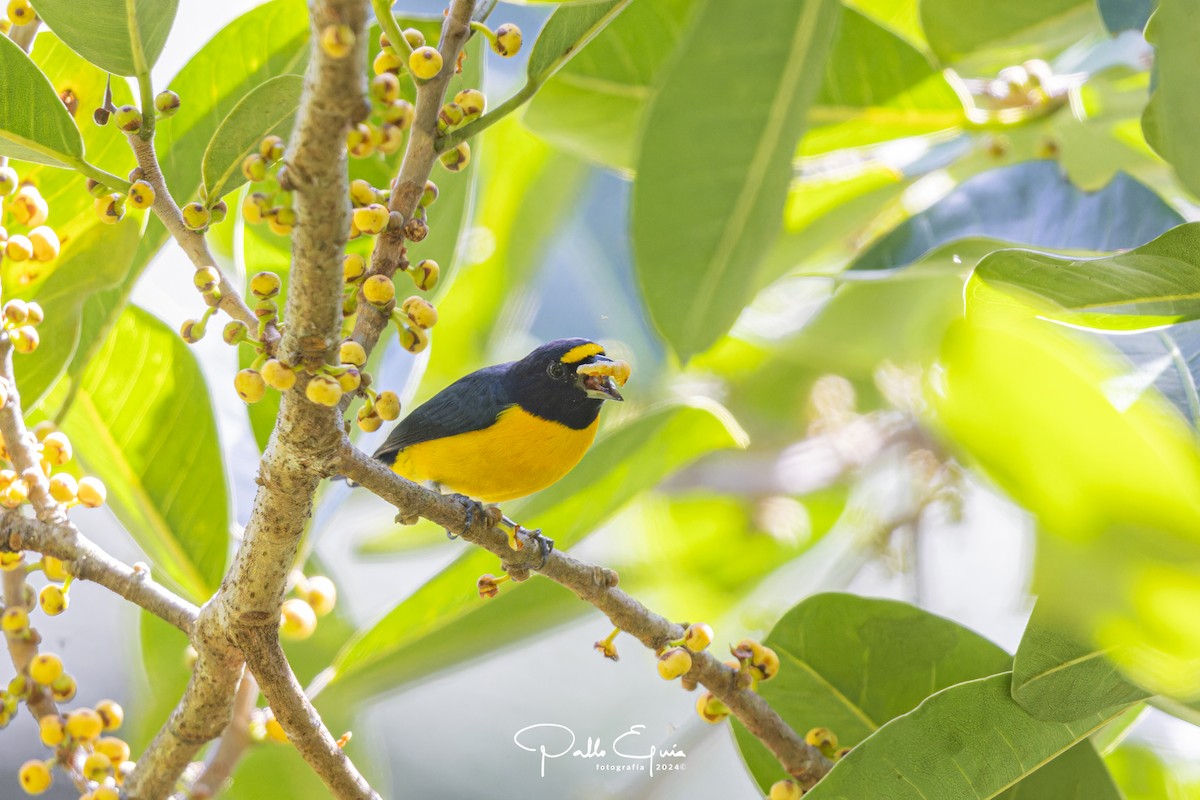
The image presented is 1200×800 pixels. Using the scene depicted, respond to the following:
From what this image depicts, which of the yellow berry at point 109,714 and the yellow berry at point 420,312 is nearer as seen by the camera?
the yellow berry at point 420,312

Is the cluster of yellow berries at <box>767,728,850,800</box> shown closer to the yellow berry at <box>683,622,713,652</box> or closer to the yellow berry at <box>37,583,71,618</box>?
the yellow berry at <box>683,622,713,652</box>

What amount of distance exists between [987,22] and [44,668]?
5.57ft

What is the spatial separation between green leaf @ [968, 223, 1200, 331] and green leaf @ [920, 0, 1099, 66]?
2.55 ft

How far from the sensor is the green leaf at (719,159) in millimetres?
1221

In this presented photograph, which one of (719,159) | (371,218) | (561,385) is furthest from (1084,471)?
(561,385)

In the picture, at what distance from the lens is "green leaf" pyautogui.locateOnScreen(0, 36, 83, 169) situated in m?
1.17

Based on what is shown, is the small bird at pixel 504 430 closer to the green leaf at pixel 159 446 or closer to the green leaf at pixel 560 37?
the green leaf at pixel 159 446

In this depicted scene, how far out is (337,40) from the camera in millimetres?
693

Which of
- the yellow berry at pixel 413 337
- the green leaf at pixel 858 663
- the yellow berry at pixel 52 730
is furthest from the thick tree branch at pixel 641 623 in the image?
the yellow berry at pixel 52 730

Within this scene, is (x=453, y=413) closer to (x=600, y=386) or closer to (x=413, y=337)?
(x=600, y=386)

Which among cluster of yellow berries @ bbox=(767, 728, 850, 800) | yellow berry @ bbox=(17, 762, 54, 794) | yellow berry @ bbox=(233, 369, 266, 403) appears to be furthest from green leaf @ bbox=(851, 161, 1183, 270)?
yellow berry @ bbox=(17, 762, 54, 794)

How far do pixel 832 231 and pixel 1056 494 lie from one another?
63.2 inches

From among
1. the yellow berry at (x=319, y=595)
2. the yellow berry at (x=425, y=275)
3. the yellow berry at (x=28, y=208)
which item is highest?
the yellow berry at (x=28, y=208)

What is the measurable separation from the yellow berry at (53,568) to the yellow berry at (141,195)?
445mm
